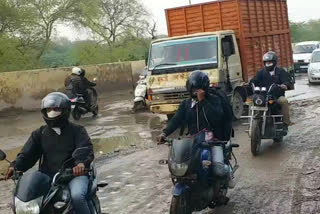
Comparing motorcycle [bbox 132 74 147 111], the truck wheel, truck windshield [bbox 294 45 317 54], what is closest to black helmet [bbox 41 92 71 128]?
the truck wheel

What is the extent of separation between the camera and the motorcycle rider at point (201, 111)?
5.46 metres

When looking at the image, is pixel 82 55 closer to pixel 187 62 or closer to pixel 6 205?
pixel 187 62

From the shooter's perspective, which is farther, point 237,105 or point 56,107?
point 237,105

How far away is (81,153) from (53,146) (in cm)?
47

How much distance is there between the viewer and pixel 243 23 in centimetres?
1304

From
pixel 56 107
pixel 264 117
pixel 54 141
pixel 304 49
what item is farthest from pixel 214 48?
pixel 304 49

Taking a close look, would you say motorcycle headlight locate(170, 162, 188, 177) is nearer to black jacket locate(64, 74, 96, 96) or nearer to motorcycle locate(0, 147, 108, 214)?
motorcycle locate(0, 147, 108, 214)

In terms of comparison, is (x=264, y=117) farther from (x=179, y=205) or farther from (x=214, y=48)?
(x=179, y=205)

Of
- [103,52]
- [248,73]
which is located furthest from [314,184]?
→ [103,52]

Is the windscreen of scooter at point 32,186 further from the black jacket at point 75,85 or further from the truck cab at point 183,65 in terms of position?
the black jacket at point 75,85

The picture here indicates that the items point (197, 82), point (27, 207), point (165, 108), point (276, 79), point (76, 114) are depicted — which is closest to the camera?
point (27, 207)

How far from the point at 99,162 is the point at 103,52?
82.2ft

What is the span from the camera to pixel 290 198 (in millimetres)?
5730

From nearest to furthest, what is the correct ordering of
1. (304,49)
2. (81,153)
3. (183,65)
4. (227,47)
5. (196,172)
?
(81,153)
(196,172)
(227,47)
(183,65)
(304,49)
